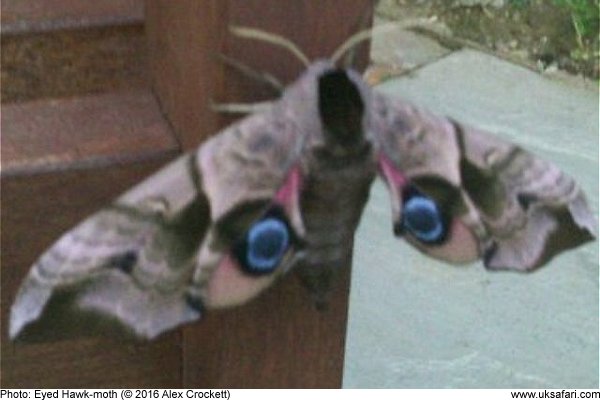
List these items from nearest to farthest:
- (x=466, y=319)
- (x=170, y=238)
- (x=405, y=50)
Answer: (x=170, y=238) → (x=466, y=319) → (x=405, y=50)

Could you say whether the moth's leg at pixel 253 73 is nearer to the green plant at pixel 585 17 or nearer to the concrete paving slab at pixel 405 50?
the concrete paving slab at pixel 405 50

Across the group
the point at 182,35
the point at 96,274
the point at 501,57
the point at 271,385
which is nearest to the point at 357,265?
the point at 501,57

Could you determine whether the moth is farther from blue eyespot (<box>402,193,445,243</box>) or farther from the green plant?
the green plant

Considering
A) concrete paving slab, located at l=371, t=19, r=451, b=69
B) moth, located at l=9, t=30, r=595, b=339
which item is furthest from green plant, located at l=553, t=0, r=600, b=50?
moth, located at l=9, t=30, r=595, b=339

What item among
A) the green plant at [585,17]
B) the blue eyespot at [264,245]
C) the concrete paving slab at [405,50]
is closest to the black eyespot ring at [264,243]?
the blue eyespot at [264,245]

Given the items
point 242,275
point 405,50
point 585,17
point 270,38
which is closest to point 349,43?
point 270,38

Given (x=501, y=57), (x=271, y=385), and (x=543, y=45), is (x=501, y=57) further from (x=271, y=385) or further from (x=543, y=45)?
(x=271, y=385)

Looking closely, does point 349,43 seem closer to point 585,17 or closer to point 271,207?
point 271,207
